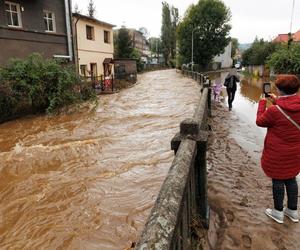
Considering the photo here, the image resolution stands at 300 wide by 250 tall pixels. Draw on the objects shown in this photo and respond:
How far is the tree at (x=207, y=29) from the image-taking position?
1705 inches

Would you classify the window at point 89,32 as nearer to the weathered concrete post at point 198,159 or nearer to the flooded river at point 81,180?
the flooded river at point 81,180

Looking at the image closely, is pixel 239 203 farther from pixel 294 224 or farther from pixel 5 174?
pixel 5 174

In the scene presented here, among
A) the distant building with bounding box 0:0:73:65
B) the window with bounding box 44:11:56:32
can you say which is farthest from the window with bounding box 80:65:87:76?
the window with bounding box 44:11:56:32

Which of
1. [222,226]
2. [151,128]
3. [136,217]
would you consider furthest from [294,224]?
[151,128]

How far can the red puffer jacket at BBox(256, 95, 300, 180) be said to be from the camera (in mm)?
3168

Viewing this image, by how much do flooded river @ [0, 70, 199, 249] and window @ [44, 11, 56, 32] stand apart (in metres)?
8.68

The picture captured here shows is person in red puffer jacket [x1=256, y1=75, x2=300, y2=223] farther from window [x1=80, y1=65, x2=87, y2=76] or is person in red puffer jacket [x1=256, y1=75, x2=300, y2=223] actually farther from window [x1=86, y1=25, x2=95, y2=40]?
window [x1=86, y1=25, x2=95, y2=40]

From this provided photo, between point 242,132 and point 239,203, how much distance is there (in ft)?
15.8

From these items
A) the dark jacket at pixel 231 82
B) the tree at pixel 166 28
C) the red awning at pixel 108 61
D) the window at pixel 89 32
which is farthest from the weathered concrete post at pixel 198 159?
the tree at pixel 166 28

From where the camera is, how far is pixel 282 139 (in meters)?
3.25

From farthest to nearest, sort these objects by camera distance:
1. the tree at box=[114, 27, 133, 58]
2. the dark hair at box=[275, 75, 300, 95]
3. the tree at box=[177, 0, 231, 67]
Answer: the tree at box=[177, 0, 231, 67] < the tree at box=[114, 27, 133, 58] < the dark hair at box=[275, 75, 300, 95]

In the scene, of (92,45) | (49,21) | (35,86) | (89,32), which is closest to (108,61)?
(92,45)

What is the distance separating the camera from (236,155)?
6270 millimetres

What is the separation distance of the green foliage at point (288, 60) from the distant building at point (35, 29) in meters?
18.5
